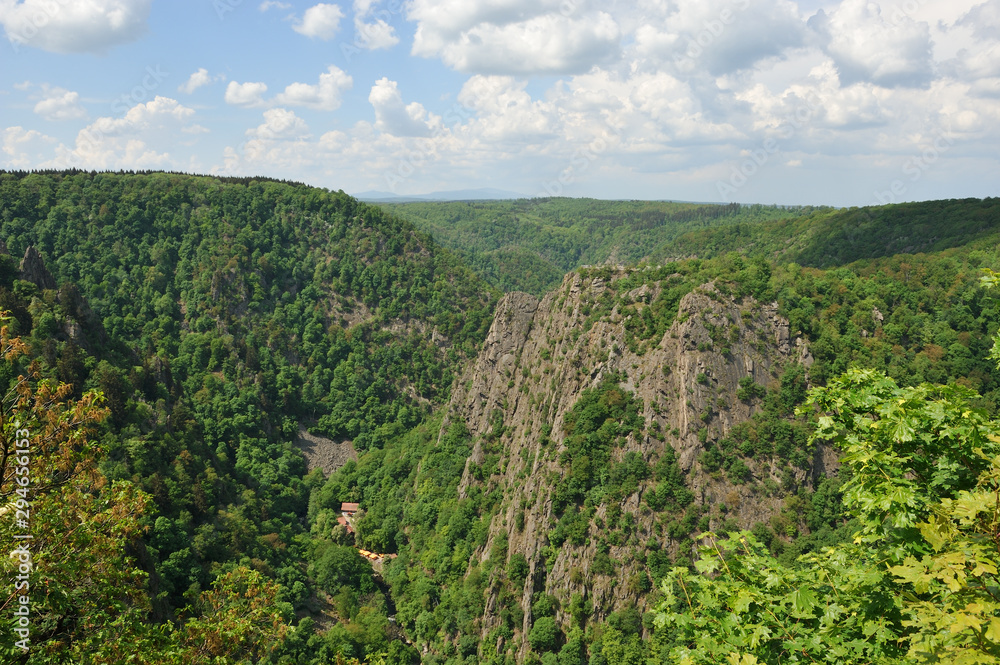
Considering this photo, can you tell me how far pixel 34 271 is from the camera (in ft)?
264

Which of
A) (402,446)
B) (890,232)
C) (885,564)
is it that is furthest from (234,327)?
(890,232)

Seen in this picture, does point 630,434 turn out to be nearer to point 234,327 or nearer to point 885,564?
point 885,564

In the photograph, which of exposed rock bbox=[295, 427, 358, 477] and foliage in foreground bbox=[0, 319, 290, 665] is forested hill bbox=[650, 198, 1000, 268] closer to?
exposed rock bbox=[295, 427, 358, 477]

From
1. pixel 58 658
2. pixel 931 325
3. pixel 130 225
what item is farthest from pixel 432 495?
pixel 130 225

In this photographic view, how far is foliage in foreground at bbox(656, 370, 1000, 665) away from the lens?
31.7 feet

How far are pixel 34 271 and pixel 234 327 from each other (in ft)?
238

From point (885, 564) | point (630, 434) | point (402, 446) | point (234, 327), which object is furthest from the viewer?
point (234, 327)

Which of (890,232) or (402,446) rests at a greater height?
(890,232)

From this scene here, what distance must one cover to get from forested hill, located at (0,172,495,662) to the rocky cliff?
3460 cm

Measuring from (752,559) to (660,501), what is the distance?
175ft

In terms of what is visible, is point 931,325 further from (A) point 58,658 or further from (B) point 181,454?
(B) point 181,454

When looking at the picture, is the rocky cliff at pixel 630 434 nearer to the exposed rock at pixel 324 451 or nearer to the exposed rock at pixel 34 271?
the exposed rock at pixel 324 451

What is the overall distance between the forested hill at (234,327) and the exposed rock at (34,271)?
672 millimetres

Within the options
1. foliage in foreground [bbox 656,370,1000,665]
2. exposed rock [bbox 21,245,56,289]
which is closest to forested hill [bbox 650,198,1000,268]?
foliage in foreground [bbox 656,370,1000,665]
